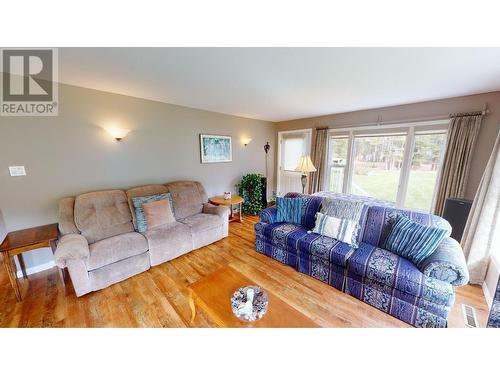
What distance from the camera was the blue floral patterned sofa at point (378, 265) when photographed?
4.67 ft

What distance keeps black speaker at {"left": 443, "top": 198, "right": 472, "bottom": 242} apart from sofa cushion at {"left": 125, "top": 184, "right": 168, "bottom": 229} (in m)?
4.04

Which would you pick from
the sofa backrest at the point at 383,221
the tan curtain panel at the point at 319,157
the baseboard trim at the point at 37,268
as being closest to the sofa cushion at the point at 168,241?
the baseboard trim at the point at 37,268

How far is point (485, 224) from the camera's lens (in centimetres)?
196

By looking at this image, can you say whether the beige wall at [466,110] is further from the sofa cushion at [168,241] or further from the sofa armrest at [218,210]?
the sofa cushion at [168,241]

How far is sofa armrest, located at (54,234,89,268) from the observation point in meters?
1.65

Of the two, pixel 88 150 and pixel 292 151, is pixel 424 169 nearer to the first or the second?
pixel 292 151

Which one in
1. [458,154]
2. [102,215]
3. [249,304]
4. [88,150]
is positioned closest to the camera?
[249,304]

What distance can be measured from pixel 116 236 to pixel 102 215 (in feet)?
1.07

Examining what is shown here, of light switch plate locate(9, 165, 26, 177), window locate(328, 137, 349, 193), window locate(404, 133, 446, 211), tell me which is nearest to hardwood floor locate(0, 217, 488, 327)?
light switch plate locate(9, 165, 26, 177)

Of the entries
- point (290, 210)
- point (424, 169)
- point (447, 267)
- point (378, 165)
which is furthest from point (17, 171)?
point (424, 169)

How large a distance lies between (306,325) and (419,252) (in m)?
1.33
